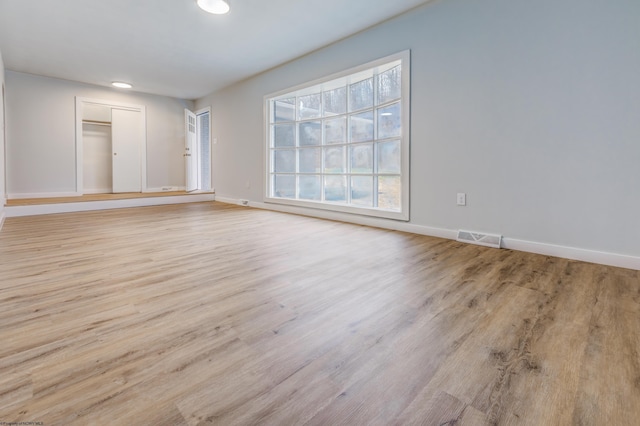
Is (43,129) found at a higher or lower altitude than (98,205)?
higher

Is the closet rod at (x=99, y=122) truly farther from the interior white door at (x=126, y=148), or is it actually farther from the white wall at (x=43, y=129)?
the white wall at (x=43, y=129)

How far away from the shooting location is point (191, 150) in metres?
6.45

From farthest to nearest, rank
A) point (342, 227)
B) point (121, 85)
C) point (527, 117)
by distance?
1. point (121, 85)
2. point (342, 227)
3. point (527, 117)

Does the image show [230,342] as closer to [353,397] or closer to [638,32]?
[353,397]

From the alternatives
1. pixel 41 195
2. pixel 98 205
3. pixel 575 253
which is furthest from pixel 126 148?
pixel 575 253

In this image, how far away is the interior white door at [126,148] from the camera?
6215 mm

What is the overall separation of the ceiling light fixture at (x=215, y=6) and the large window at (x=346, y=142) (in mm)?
1463

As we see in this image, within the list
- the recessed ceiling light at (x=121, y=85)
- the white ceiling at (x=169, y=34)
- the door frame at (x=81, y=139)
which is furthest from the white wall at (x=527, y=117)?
the door frame at (x=81, y=139)

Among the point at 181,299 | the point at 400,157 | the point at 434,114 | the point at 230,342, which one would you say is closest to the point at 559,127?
the point at 434,114

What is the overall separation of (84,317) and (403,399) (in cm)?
138

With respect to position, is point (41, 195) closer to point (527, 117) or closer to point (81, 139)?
point (81, 139)

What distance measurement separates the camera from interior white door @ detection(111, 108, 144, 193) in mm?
6215

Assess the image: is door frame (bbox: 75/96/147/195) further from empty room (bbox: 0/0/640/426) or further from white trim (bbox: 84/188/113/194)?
white trim (bbox: 84/188/113/194)

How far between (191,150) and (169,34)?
10.00ft
